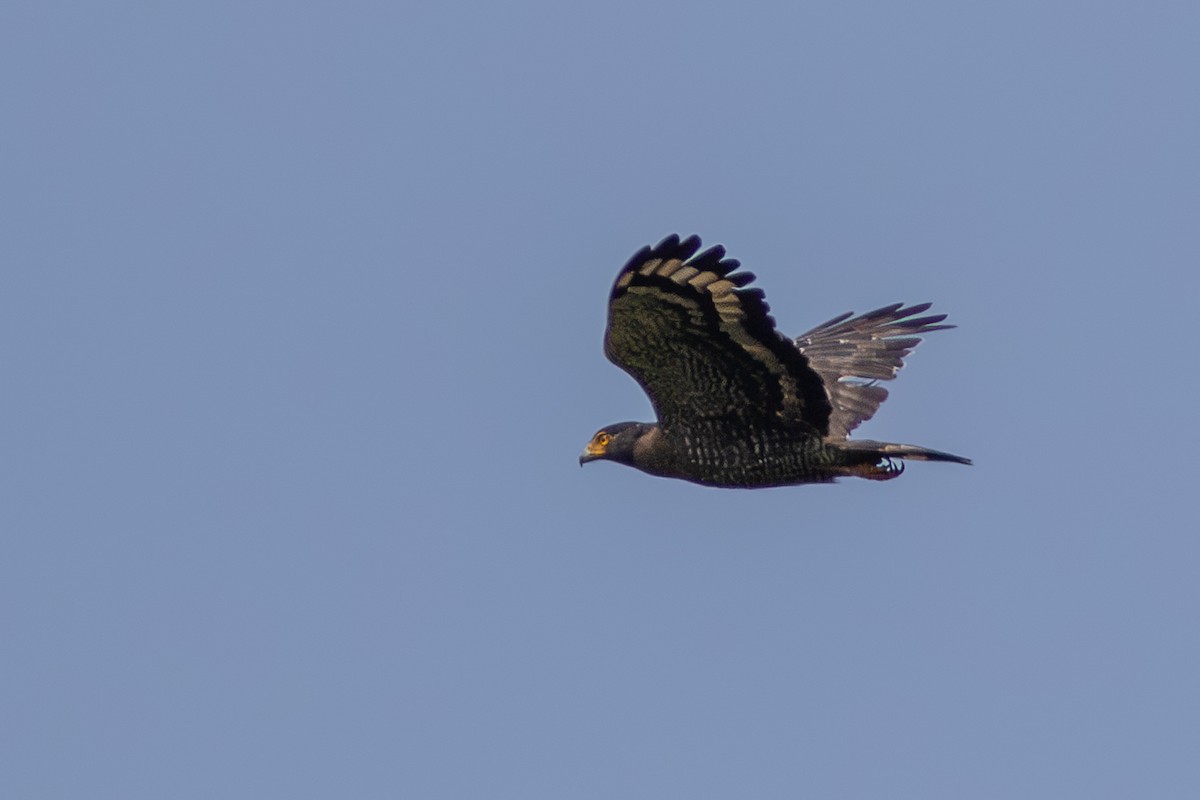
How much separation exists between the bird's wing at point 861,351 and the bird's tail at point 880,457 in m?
1.52

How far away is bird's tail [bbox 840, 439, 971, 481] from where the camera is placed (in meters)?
13.4

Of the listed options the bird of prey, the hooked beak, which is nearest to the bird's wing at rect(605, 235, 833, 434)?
the bird of prey

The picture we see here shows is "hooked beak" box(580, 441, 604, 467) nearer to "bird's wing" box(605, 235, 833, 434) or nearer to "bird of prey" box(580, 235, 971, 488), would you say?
"bird of prey" box(580, 235, 971, 488)

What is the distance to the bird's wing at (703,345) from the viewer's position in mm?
12523

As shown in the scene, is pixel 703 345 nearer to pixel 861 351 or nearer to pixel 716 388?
pixel 716 388

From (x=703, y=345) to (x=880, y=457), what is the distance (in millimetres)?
1606

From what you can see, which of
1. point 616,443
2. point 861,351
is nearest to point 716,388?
point 616,443

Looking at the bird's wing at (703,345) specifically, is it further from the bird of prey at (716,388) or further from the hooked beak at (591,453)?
the hooked beak at (591,453)

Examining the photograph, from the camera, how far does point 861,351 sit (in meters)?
16.3

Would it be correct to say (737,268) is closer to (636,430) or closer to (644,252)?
(644,252)

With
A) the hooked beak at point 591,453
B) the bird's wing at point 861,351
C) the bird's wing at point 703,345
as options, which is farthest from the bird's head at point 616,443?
the bird's wing at point 861,351

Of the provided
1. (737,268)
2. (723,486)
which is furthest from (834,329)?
(737,268)

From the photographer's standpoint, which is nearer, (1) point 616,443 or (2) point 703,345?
(2) point 703,345

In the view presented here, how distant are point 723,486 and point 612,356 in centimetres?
149
